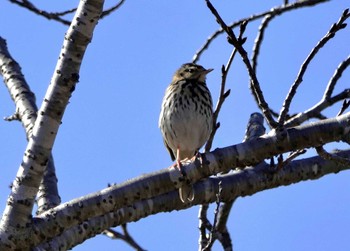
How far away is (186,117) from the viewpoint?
8289 millimetres

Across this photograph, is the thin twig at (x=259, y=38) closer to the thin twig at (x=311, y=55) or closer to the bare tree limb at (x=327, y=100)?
the bare tree limb at (x=327, y=100)

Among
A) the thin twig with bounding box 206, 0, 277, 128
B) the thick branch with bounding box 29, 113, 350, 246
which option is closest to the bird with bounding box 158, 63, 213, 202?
the thick branch with bounding box 29, 113, 350, 246

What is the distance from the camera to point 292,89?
4.83 metres

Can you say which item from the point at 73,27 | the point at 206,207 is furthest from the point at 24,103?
the point at 73,27

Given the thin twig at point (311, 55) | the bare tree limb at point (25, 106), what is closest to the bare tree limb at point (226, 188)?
the bare tree limb at point (25, 106)

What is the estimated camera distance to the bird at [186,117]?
8.29m

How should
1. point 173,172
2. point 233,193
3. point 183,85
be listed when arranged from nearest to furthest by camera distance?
point 173,172 → point 233,193 → point 183,85

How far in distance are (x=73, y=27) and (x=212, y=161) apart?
1.14 meters

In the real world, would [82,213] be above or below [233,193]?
below

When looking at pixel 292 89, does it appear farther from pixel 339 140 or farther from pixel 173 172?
pixel 173 172

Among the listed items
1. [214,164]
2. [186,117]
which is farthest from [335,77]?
[186,117]

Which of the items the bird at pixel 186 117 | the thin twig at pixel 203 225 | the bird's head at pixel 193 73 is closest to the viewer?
the thin twig at pixel 203 225

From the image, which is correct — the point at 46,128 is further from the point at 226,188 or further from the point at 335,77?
the point at 335,77

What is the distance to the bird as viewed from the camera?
8289 millimetres
